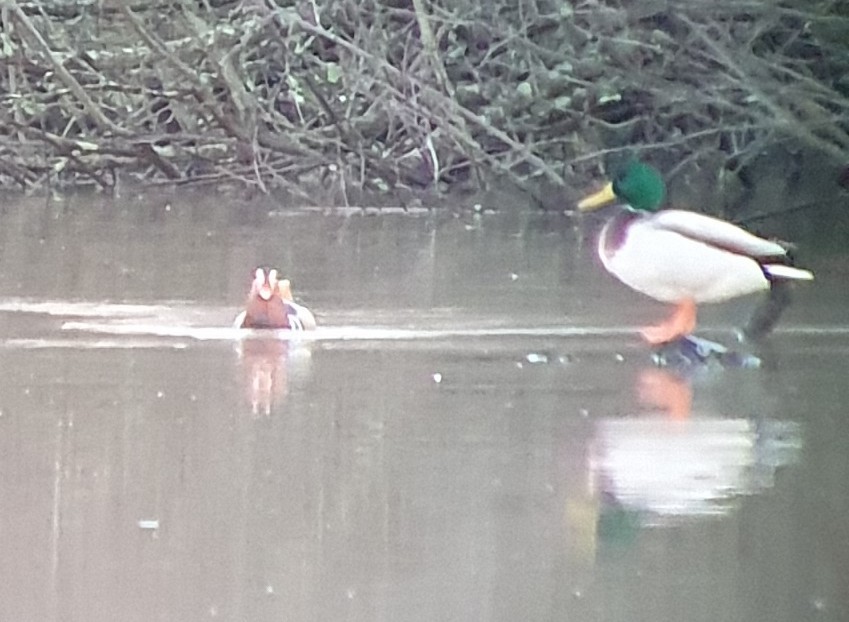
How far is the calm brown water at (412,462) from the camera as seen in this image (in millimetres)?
2699

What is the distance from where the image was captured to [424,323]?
5266 mm

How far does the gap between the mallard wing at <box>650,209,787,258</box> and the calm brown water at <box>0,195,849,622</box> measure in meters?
0.23

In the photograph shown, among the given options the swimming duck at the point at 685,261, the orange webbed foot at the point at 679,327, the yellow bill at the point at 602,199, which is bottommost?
the orange webbed foot at the point at 679,327

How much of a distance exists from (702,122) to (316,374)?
666cm

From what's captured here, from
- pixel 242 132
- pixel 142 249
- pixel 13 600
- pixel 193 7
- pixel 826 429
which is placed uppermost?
pixel 193 7

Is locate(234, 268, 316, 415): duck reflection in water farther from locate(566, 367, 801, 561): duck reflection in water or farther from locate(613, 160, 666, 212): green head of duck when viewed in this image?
locate(613, 160, 666, 212): green head of duck

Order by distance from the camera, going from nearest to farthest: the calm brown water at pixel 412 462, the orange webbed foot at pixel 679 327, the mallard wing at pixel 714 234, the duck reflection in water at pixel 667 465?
the calm brown water at pixel 412 462, the duck reflection in water at pixel 667 465, the orange webbed foot at pixel 679 327, the mallard wing at pixel 714 234

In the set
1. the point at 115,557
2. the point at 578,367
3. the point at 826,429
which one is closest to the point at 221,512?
the point at 115,557

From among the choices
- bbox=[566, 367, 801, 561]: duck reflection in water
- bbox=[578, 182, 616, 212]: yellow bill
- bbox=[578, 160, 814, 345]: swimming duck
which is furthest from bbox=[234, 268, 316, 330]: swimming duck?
bbox=[566, 367, 801, 561]: duck reflection in water

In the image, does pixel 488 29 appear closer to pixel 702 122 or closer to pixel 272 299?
pixel 702 122

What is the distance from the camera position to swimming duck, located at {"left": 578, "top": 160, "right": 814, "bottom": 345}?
4789mm

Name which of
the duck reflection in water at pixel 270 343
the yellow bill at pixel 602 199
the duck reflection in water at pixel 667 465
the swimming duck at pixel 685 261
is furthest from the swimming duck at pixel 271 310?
the duck reflection in water at pixel 667 465

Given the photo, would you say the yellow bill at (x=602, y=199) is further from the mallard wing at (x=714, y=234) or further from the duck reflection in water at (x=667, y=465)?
the duck reflection in water at (x=667, y=465)

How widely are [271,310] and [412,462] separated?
1.59 m
